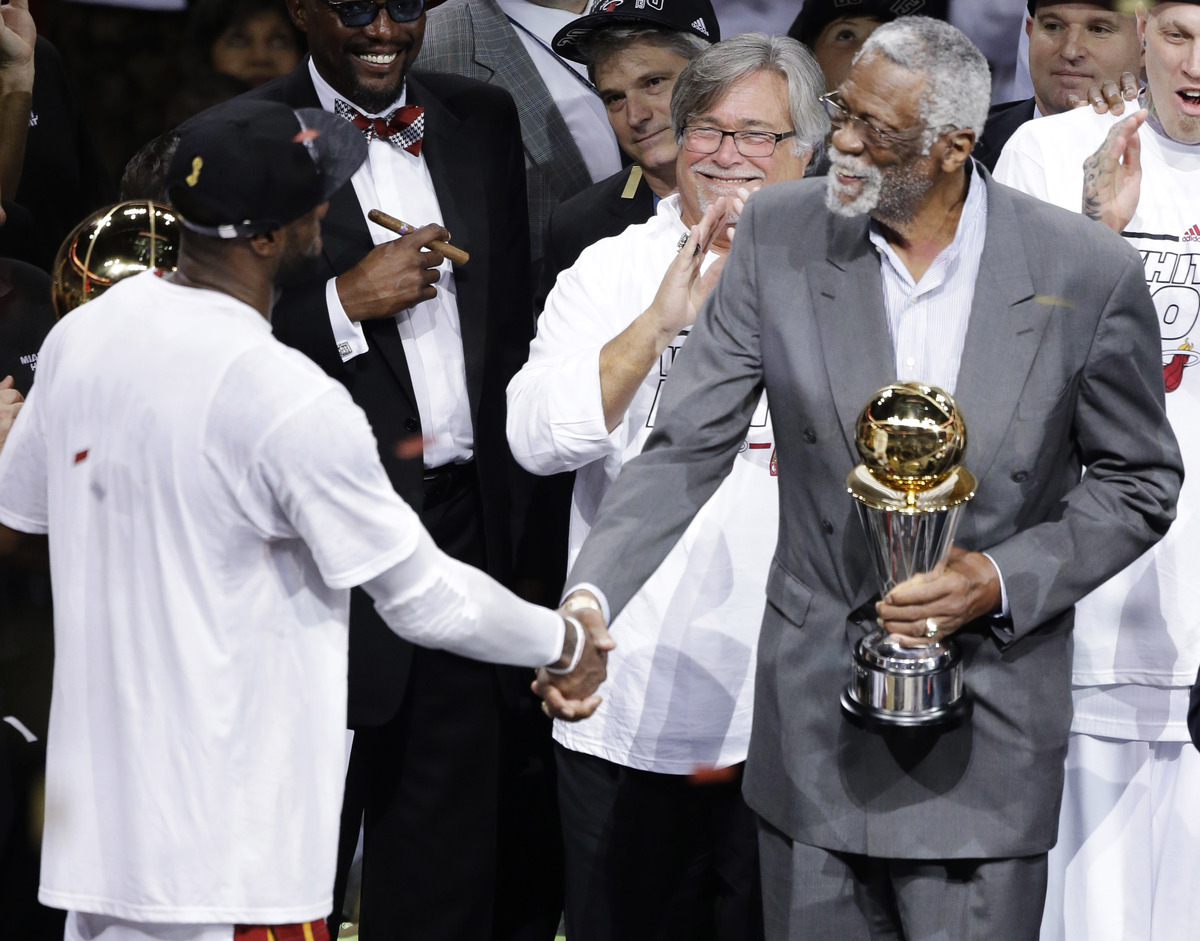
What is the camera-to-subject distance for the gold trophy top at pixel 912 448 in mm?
2561

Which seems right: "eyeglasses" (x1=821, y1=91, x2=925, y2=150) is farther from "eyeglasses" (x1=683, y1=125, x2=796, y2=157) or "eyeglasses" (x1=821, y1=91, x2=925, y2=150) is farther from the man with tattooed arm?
the man with tattooed arm

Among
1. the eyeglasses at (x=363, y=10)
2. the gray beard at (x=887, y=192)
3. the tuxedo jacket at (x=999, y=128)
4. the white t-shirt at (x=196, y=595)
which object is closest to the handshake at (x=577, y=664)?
the white t-shirt at (x=196, y=595)

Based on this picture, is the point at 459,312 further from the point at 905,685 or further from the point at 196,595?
the point at 905,685

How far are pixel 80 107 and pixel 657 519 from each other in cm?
275

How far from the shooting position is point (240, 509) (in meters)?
2.51

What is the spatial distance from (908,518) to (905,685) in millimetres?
302

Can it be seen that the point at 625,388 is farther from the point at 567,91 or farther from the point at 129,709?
the point at 567,91

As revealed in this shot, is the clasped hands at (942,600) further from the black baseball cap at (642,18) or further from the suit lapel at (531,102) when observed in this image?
the suit lapel at (531,102)

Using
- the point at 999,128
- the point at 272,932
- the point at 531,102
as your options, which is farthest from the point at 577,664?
the point at 999,128

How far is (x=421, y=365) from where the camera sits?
374 centimetres

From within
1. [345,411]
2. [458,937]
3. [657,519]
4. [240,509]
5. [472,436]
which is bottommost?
[458,937]

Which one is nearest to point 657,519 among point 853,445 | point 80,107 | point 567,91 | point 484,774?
point 853,445

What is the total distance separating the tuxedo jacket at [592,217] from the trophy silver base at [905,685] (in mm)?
1473

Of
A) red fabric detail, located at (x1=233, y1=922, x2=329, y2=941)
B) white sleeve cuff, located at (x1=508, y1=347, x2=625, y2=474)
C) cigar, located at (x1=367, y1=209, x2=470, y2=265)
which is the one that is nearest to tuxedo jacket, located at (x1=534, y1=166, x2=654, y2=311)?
cigar, located at (x1=367, y1=209, x2=470, y2=265)
